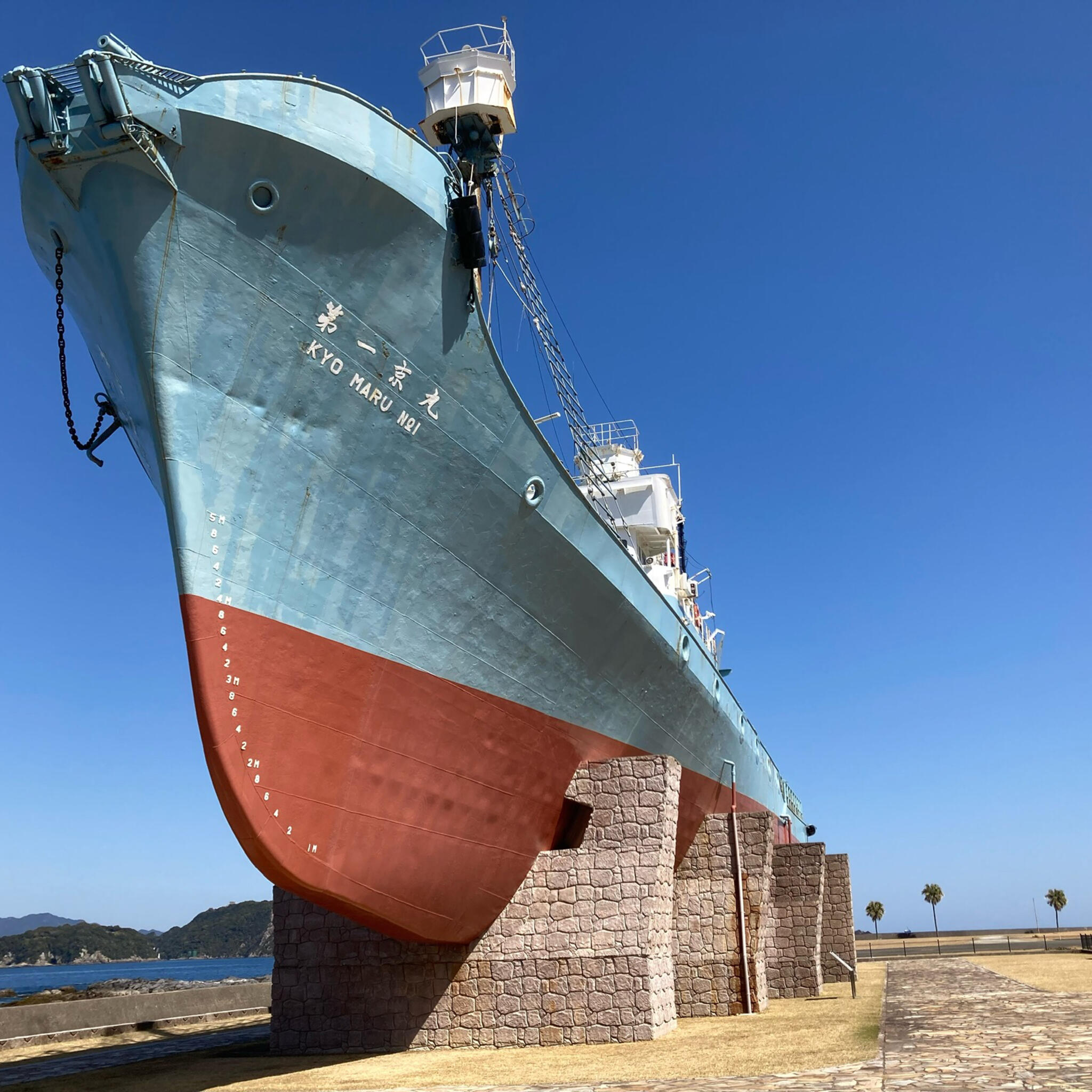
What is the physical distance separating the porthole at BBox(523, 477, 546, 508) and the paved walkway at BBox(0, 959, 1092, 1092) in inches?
217

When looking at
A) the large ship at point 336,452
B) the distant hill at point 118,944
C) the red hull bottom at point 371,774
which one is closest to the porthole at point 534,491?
the large ship at point 336,452

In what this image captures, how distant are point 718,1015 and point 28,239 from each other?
12676mm

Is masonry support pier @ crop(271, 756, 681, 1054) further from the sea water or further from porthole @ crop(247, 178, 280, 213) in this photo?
the sea water

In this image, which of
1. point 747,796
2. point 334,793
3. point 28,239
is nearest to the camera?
point 334,793

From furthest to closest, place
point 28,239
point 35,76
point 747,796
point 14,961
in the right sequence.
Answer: point 14,961, point 747,796, point 28,239, point 35,76

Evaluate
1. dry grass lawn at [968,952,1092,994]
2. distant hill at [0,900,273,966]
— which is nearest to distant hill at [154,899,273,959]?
distant hill at [0,900,273,966]

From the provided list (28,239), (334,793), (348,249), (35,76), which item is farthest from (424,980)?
(35,76)

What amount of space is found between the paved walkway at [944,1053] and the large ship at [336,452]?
2.93 m

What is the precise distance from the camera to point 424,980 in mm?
10953

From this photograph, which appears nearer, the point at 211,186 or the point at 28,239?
the point at 211,186

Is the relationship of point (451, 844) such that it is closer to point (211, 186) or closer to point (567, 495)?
point (567, 495)

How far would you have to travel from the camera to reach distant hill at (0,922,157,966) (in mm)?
177500

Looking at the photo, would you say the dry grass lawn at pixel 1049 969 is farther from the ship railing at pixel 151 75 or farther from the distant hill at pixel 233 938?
the distant hill at pixel 233 938

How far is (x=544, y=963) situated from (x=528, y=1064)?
4.56 feet
